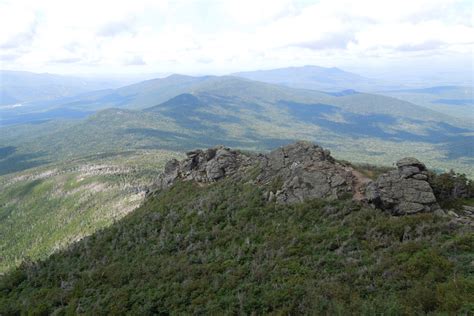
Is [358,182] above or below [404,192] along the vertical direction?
below

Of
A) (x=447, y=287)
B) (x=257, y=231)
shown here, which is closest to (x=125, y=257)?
(x=257, y=231)

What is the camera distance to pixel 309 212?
34156 mm

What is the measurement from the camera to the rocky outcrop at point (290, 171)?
36.8 m

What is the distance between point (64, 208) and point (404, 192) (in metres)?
156

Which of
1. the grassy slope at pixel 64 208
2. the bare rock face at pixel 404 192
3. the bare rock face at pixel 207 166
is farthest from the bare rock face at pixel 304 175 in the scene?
the grassy slope at pixel 64 208

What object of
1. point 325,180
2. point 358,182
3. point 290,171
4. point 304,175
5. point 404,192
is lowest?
point 358,182

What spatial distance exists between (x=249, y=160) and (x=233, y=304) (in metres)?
38.2

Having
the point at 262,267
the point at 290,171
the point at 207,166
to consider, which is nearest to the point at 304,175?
the point at 290,171

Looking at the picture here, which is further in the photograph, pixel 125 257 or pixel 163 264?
pixel 125 257

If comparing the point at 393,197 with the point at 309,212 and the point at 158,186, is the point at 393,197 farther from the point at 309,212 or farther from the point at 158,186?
the point at 158,186

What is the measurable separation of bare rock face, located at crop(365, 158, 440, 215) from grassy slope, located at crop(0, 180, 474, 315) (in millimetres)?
1584

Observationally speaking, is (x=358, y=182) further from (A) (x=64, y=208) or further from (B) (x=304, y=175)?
(A) (x=64, y=208)

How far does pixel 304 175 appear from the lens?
38500mm

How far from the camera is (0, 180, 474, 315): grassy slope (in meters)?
19.9
